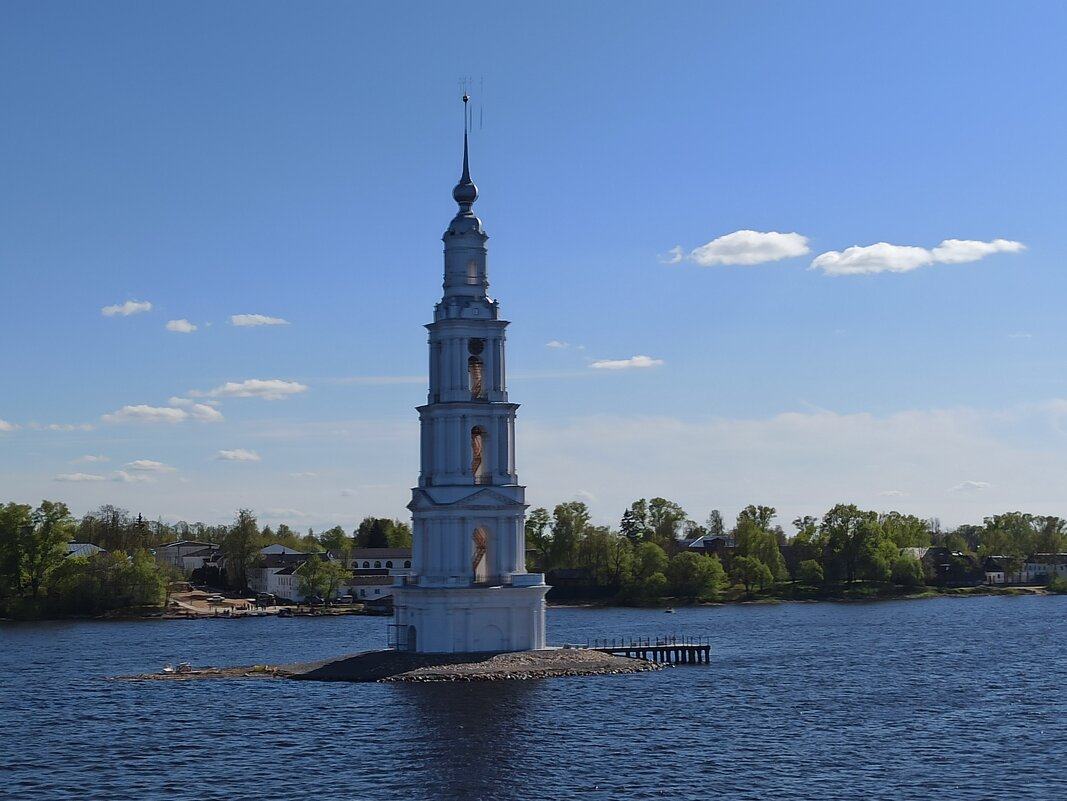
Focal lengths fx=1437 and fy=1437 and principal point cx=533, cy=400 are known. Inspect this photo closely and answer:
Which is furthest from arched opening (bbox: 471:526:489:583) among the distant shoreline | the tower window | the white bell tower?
the distant shoreline

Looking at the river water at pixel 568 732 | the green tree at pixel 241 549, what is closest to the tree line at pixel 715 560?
→ the green tree at pixel 241 549

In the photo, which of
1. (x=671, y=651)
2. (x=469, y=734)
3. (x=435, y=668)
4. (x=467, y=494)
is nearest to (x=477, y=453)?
(x=467, y=494)

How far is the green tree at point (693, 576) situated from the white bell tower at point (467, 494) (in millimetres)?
89904

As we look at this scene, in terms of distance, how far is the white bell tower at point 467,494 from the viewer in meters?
80.0

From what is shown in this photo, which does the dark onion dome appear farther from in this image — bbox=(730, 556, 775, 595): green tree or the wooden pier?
bbox=(730, 556, 775, 595): green tree

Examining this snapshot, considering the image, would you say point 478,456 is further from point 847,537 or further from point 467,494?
point 847,537

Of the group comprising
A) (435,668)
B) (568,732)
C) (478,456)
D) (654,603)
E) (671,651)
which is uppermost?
(478,456)

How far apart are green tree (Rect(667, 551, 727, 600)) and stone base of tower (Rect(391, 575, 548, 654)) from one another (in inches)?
3612

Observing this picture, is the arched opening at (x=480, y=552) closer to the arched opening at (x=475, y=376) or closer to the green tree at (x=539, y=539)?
the arched opening at (x=475, y=376)

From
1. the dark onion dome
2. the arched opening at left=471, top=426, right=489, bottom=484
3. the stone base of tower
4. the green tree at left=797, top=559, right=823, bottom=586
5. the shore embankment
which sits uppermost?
the dark onion dome

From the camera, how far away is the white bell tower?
8000 cm

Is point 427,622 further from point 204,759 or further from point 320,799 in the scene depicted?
point 320,799

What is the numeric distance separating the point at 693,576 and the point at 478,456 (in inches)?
3583

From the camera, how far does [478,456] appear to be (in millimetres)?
84812
